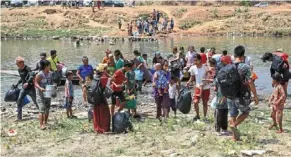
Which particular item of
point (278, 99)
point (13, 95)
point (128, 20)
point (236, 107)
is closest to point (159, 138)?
point (236, 107)

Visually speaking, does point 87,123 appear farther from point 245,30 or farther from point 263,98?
point 245,30

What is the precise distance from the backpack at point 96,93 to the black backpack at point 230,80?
2656mm

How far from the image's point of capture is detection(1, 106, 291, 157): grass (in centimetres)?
858

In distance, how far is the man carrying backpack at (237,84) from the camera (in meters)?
8.39

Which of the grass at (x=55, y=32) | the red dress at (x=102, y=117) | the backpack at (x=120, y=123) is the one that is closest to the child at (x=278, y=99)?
the backpack at (x=120, y=123)

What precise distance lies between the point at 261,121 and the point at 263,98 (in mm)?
4705

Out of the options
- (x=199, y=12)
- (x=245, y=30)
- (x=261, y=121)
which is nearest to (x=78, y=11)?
(x=199, y=12)

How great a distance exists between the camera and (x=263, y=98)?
15859 mm

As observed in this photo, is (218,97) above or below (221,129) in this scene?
above

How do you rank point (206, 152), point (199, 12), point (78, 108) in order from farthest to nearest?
point (199, 12) < point (78, 108) < point (206, 152)

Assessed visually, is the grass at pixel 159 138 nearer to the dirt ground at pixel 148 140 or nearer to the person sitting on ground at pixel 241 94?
the dirt ground at pixel 148 140

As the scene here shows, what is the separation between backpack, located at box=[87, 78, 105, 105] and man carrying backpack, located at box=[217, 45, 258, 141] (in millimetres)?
2629

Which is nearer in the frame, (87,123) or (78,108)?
(87,123)

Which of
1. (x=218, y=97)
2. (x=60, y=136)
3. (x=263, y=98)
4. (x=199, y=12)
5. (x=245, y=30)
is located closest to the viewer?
(x=218, y=97)
